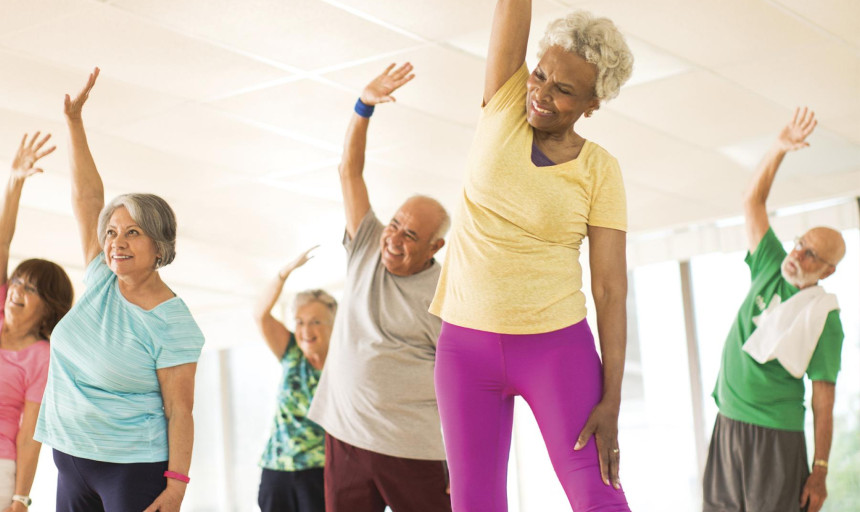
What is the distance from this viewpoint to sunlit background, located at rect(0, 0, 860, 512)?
14.6ft

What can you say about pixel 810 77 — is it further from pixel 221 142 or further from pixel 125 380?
pixel 125 380

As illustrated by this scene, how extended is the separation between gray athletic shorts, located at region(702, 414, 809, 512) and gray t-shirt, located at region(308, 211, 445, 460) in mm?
1418

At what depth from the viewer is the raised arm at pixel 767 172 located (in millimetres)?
4156

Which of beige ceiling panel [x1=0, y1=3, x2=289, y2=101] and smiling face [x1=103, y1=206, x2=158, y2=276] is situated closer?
smiling face [x1=103, y1=206, x2=158, y2=276]

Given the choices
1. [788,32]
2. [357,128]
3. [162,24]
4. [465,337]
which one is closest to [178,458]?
[465,337]

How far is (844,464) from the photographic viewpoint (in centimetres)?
744

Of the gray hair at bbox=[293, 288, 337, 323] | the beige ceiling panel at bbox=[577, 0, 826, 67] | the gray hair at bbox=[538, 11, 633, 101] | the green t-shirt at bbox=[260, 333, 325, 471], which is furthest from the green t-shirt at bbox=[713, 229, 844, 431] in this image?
the gray hair at bbox=[538, 11, 633, 101]

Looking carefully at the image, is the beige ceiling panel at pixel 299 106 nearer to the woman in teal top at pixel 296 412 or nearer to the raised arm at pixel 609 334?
the woman in teal top at pixel 296 412

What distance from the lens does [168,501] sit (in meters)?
2.68

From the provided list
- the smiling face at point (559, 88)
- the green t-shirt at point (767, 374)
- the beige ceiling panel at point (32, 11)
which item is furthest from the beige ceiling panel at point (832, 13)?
the beige ceiling panel at point (32, 11)

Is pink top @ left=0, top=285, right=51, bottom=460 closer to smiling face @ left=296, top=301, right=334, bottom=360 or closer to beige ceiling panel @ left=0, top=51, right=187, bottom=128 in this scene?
smiling face @ left=296, top=301, right=334, bottom=360

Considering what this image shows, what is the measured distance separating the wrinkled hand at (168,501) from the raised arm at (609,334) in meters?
1.15

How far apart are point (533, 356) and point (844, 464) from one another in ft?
20.1

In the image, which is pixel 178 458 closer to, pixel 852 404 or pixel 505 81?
pixel 505 81
